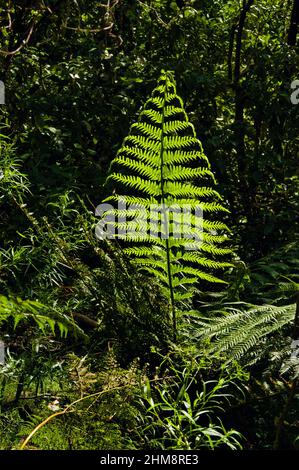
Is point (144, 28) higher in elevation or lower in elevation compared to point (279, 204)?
higher

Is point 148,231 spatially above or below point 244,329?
above

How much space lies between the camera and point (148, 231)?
2.96m

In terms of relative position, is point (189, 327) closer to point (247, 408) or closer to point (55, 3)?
point (247, 408)

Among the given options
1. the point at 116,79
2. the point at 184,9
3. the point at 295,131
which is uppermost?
the point at 184,9

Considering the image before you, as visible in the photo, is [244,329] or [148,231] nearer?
[244,329]

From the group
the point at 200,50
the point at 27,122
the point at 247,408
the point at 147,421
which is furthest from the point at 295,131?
the point at 147,421

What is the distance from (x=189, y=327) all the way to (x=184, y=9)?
225 cm

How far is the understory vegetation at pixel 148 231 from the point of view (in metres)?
2.09

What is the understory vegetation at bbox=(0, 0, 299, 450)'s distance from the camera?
6.86ft

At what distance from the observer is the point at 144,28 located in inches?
177

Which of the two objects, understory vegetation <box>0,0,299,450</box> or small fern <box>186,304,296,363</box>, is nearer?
understory vegetation <box>0,0,299,450</box>

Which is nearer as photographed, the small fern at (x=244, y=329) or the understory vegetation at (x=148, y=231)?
the understory vegetation at (x=148, y=231)

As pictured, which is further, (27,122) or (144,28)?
(144,28)
